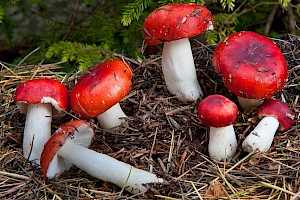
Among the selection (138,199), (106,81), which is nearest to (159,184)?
(138,199)

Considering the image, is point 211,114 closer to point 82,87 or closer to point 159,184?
point 159,184

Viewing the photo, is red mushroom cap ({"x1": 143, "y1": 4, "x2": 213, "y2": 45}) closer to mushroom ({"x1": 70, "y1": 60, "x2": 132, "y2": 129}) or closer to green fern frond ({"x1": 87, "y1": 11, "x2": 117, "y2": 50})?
mushroom ({"x1": 70, "y1": 60, "x2": 132, "y2": 129})

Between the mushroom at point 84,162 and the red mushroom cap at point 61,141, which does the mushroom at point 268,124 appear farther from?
the red mushroom cap at point 61,141

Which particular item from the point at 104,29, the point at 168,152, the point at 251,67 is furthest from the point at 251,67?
the point at 104,29

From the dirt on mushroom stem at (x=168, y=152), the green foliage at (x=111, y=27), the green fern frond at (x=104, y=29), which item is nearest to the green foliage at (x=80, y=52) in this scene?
the green foliage at (x=111, y=27)

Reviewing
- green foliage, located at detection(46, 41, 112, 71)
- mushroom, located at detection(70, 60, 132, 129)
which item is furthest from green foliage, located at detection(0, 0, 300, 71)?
mushroom, located at detection(70, 60, 132, 129)

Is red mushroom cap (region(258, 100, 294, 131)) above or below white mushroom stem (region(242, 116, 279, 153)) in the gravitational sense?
above
